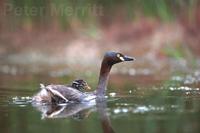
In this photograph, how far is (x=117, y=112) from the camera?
37.7ft

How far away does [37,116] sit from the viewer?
37.7 feet

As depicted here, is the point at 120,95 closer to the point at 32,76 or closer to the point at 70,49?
the point at 32,76

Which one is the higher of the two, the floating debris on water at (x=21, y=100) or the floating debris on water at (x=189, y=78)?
the floating debris on water at (x=189, y=78)

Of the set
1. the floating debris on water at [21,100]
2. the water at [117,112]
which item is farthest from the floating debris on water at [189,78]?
the floating debris on water at [21,100]

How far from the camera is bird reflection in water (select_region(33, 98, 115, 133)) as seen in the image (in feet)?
37.0

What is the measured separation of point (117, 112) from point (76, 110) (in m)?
0.76

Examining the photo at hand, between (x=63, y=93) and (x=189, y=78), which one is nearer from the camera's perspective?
(x=63, y=93)

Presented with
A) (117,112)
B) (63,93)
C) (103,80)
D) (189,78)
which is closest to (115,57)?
(103,80)

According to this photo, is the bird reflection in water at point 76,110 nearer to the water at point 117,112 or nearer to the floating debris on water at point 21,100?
the water at point 117,112

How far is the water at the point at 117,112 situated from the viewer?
33.6 ft

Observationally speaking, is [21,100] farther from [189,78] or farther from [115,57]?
[189,78]

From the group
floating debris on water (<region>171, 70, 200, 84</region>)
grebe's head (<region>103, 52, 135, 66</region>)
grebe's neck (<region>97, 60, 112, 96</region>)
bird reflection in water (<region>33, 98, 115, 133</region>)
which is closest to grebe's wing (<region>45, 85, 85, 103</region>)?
bird reflection in water (<region>33, 98, 115, 133</region>)

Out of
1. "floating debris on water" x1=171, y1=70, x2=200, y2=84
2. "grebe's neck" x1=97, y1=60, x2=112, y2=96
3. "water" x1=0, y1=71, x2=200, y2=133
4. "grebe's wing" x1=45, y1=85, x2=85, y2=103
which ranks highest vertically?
"floating debris on water" x1=171, y1=70, x2=200, y2=84

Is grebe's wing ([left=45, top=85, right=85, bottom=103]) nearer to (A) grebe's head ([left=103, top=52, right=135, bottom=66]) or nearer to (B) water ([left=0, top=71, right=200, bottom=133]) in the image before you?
(B) water ([left=0, top=71, right=200, bottom=133])
